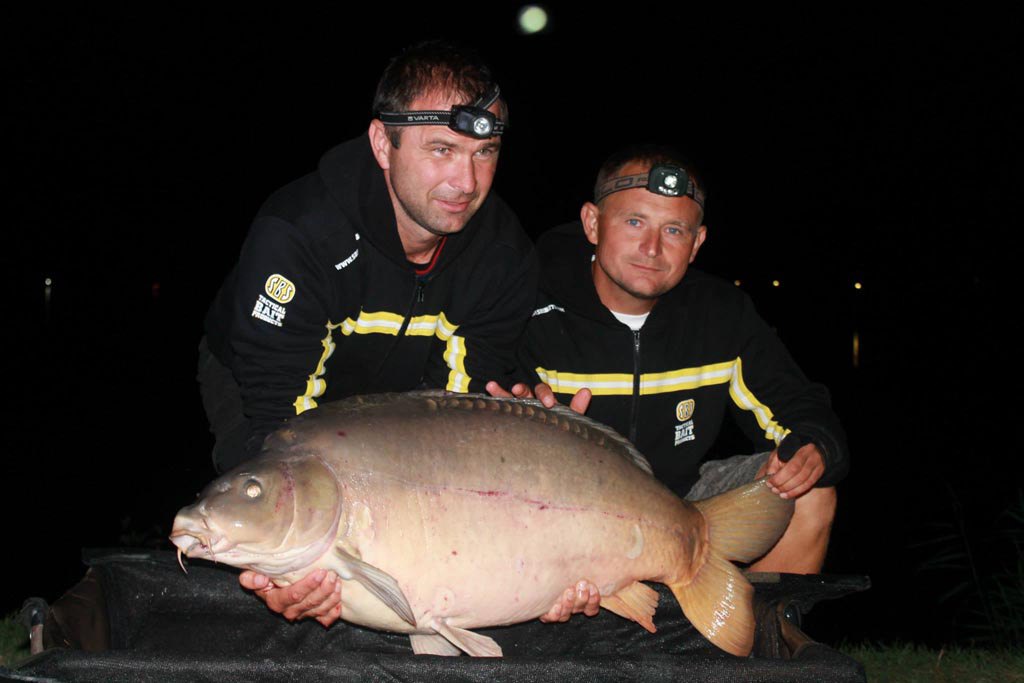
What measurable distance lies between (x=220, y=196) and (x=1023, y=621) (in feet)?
121

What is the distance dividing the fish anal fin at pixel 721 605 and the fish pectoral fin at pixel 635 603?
0.08 meters

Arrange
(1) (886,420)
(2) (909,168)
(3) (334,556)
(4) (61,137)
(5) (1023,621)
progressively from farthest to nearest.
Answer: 1. (4) (61,137)
2. (2) (909,168)
3. (1) (886,420)
4. (5) (1023,621)
5. (3) (334,556)

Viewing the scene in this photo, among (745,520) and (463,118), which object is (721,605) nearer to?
(745,520)

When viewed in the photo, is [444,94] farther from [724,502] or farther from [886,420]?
[886,420]

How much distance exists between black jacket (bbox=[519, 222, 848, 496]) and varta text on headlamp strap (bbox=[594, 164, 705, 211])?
11.2 inches

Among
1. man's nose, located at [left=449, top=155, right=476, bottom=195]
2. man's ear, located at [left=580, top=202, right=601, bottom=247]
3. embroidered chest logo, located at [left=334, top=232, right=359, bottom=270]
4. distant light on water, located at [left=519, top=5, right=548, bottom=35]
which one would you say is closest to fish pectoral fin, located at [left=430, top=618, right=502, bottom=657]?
embroidered chest logo, located at [left=334, top=232, right=359, bottom=270]

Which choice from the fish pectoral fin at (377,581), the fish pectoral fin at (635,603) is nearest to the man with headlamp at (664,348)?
the fish pectoral fin at (635,603)

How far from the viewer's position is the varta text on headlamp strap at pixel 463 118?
7.27ft

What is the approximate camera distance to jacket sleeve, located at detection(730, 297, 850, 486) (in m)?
2.54

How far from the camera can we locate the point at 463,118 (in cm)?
221

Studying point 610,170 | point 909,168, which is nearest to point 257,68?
point 909,168

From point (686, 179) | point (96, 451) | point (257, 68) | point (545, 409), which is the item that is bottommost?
point (96, 451)

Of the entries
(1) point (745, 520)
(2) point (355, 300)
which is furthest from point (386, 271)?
(1) point (745, 520)

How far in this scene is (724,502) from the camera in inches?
83.5
